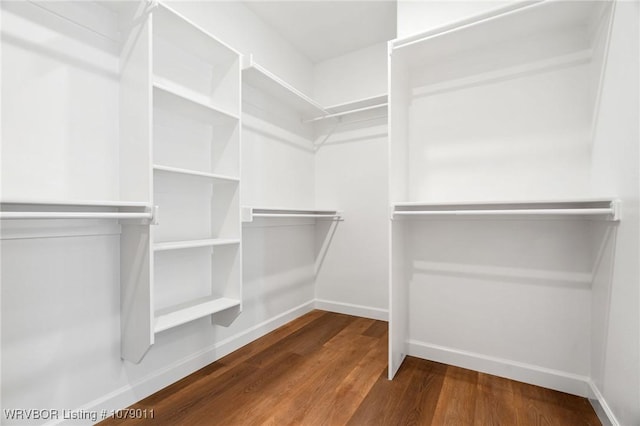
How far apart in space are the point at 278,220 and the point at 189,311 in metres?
1.21

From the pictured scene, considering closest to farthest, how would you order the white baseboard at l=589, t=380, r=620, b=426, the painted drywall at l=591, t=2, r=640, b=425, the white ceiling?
the painted drywall at l=591, t=2, r=640, b=425, the white baseboard at l=589, t=380, r=620, b=426, the white ceiling

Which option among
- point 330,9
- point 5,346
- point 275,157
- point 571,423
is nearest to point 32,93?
point 5,346

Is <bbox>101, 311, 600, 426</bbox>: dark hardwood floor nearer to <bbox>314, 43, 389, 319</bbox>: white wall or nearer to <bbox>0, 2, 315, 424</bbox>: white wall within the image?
<bbox>0, 2, 315, 424</bbox>: white wall

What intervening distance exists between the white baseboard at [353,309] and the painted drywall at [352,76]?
6.86 feet

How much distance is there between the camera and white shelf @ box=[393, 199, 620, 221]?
1.45 meters

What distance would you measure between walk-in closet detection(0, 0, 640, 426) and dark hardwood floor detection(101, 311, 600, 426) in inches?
0.6

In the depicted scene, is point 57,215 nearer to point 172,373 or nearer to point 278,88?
point 172,373

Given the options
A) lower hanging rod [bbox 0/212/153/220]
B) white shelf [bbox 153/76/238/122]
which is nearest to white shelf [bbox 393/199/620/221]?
white shelf [bbox 153/76/238/122]

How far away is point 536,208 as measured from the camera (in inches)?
73.0

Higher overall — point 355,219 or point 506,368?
A: point 355,219

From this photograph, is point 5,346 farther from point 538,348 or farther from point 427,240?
point 538,348

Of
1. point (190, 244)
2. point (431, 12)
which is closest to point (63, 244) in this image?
point (190, 244)

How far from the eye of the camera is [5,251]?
125 cm

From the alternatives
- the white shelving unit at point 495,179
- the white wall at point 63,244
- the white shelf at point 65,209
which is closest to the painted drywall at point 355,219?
the white shelving unit at point 495,179
